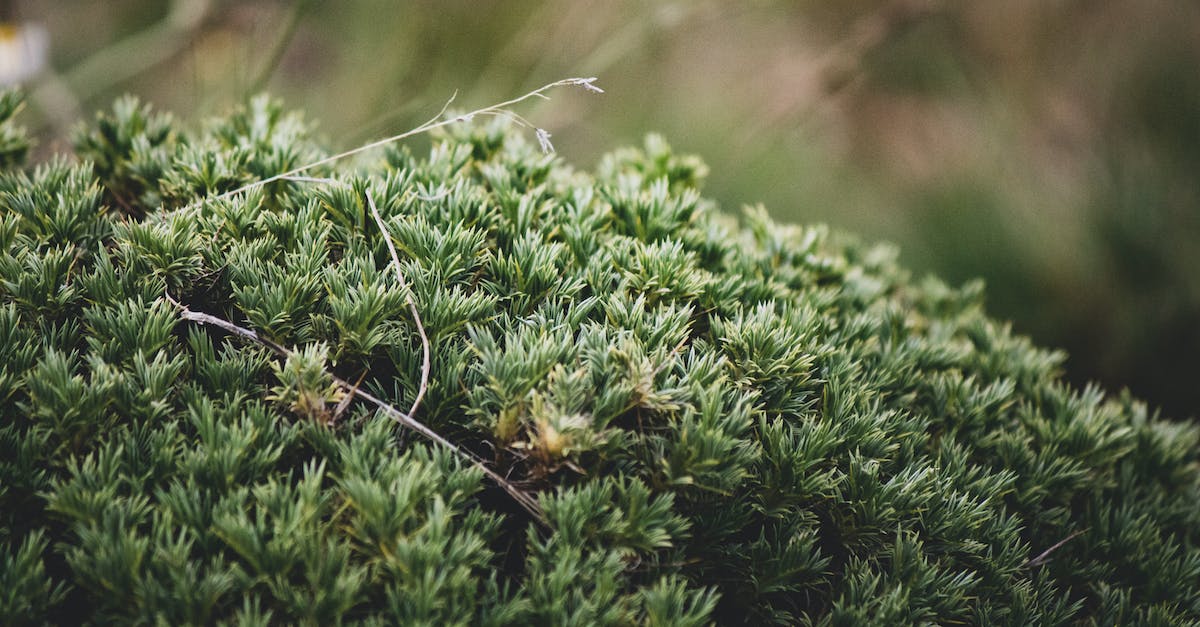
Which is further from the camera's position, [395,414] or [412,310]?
[412,310]

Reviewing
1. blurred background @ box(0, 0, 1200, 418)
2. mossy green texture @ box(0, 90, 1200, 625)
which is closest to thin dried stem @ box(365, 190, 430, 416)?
mossy green texture @ box(0, 90, 1200, 625)

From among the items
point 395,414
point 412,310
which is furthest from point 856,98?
point 395,414

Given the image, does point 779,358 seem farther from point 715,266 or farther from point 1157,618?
point 1157,618

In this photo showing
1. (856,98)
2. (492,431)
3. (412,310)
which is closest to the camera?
(492,431)

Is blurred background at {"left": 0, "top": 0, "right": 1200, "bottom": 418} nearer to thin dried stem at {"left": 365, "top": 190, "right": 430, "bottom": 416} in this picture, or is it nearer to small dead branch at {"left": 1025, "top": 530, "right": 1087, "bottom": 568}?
thin dried stem at {"left": 365, "top": 190, "right": 430, "bottom": 416}

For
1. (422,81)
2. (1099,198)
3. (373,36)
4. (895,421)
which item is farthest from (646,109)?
(895,421)

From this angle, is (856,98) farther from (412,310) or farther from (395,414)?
(395,414)
